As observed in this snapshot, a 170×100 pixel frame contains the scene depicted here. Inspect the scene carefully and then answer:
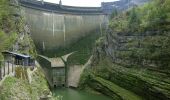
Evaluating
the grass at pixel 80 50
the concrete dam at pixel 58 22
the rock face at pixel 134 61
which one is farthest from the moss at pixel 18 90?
the grass at pixel 80 50

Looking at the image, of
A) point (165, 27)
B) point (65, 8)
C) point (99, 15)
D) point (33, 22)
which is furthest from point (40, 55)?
point (165, 27)

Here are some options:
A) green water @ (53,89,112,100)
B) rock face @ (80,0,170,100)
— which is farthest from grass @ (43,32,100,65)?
green water @ (53,89,112,100)

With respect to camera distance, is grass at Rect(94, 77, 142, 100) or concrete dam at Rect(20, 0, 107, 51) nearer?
grass at Rect(94, 77, 142, 100)

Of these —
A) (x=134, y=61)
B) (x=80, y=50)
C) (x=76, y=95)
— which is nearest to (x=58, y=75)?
(x=76, y=95)

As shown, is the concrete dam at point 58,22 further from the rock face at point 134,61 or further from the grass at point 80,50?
the rock face at point 134,61

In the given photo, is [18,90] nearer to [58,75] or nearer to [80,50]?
[58,75]

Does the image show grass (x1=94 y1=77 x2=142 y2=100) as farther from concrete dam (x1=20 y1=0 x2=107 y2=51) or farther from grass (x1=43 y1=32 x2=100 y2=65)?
concrete dam (x1=20 y1=0 x2=107 y2=51)

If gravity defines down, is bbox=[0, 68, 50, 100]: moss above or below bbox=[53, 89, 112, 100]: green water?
above

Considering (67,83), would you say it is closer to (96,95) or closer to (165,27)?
(96,95)

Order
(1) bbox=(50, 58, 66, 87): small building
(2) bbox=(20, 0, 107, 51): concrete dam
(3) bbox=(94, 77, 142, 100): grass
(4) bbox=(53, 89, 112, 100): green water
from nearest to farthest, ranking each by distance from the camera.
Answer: (3) bbox=(94, 77, 142, 100): grass < (4) bbox=(53, 89, 112, 100): green water < (1) bbox=(50, 58, 66, 87): small building < (2) bbox=(20, 0, 107, 51): concrete dam
